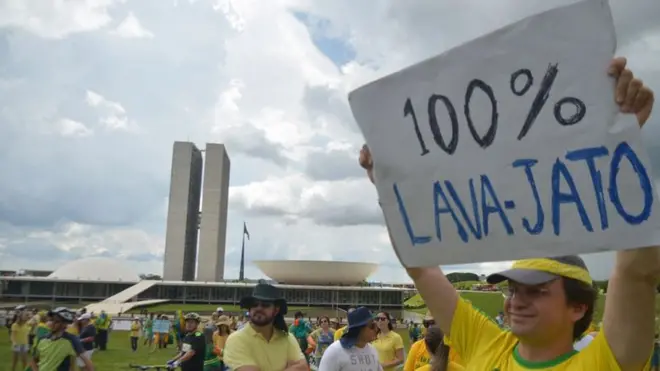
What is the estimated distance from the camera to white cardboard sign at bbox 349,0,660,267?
1696mm

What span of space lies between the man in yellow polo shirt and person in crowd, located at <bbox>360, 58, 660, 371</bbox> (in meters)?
2.18

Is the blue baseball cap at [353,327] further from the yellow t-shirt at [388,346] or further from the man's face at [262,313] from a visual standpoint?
the yellow t-shirt at [388,346]

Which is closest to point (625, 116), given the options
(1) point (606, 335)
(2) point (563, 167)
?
(2) point (563, 167)

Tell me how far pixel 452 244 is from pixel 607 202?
0.52 meters

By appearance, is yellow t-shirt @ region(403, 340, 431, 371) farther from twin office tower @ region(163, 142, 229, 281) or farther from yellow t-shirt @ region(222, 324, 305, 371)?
twin office tower @ region(163, 142, 229, 281)

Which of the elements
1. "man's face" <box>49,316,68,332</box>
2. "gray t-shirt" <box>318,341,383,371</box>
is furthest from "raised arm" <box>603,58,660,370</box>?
"man's face" <box>49,316,68,332</box>

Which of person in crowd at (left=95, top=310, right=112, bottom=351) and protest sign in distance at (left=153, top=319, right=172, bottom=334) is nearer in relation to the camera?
person in crowd at (left=95, top=310, right=112, bottom=351)

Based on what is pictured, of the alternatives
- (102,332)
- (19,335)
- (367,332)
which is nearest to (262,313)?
(367,332)

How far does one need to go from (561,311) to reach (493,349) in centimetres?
34

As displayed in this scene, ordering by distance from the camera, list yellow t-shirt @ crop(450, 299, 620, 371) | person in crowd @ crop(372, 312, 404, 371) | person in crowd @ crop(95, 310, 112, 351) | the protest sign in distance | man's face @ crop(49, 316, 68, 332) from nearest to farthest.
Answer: yellow t-shirt @ crop(450, 299, 620, 371) → man's face @ crop(49, 316, 68, 332) → person in crowd @ crop(372, 312, 404, 371) → person in crowd @ crop(95, 310, 112, 351) → the protest sign in distance

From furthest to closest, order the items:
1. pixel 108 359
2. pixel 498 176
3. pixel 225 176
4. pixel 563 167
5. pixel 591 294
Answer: pixel 225 176, pixel 108 359, pixel 591 294, pixel 498 176, pixel 563 167

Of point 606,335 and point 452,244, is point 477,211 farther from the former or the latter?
point 606,335

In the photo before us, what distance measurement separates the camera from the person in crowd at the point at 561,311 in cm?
171

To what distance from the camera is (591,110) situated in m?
1.73
